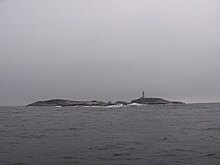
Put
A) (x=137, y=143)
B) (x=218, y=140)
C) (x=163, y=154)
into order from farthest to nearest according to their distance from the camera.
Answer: (x=218, y=140), (x=137, y=143), (x=163, y=154)

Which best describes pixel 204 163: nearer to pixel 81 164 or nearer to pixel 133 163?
pixel 133 163

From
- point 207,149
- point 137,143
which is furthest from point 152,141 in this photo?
point 207,149

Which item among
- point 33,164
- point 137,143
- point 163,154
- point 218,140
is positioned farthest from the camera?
point 218,140

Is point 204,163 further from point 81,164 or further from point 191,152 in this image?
point 81,164

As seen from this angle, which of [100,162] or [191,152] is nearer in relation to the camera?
[100,162]

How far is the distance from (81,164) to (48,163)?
178cm

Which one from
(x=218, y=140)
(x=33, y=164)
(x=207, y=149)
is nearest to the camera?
(x=33, y=164)

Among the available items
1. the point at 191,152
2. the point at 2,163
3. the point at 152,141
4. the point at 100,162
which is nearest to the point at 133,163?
the point at 100,162

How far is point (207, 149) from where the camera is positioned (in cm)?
2281

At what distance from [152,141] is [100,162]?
31.6 ft

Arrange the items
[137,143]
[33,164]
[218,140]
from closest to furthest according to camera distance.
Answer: [33,164] < [137,143] < [218,140]

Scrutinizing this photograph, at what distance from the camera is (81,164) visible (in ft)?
58.9

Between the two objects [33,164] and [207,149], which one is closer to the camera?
[33,164]

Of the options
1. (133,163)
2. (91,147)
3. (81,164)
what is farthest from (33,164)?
(91,147)
